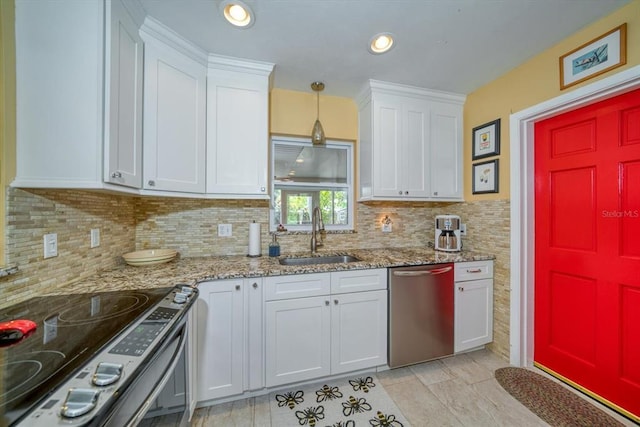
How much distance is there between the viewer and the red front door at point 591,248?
1439 millimetres

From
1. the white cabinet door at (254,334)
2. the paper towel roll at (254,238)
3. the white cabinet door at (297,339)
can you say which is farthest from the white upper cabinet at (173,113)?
the white cabinet door at (297,339)

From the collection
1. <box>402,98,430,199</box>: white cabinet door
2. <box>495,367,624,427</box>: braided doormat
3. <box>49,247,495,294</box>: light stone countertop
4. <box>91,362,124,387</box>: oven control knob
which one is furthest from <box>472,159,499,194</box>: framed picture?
<box>91,362,124,387</box>: oven control knob

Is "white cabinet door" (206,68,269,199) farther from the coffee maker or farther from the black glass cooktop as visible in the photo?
the coffee maker

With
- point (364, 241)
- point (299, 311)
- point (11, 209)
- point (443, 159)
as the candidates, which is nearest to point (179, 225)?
point (11, 209)

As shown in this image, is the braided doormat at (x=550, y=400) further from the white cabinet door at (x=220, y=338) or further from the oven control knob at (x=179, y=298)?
the oven control knob at (x=179, y=298)

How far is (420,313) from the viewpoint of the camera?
1.86m

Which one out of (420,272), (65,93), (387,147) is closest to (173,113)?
(65,93)

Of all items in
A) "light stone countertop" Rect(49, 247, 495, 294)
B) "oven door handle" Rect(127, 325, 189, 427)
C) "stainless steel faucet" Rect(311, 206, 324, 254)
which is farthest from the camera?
"stainless steel faucet" Rect(311, 206, 324, 254)

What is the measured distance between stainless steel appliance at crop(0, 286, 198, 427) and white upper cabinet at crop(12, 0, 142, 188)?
55 centimetres

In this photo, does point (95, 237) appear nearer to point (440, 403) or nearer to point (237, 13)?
point (237, 13)

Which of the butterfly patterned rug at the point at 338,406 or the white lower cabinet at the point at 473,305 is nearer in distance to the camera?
the butterfly patterned rug at the point at 338,406

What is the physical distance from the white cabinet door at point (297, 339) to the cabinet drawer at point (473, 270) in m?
1.14

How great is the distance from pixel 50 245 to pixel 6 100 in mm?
654

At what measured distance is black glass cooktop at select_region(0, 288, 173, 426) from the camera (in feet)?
1.77
